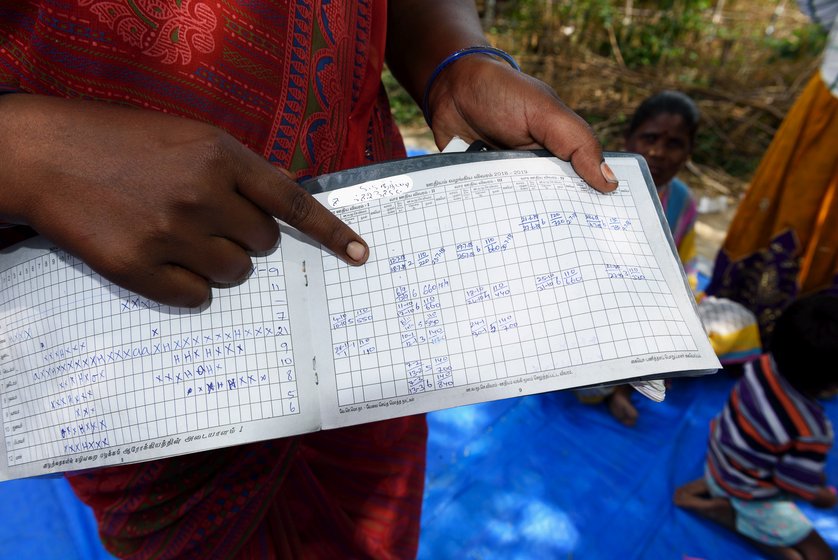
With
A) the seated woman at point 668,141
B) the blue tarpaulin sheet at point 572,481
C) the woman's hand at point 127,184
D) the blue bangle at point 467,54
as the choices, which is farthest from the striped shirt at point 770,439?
the woman's hand at point 127,184

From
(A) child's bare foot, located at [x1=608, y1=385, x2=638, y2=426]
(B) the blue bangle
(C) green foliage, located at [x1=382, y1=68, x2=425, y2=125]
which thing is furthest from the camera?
(C) green foliage, located at [x1=382, y1=68, x2=425, y2=125]

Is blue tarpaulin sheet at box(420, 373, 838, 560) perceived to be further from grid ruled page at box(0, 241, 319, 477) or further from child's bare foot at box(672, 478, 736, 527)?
grid ruled page at box(0, 241, 319, 477)

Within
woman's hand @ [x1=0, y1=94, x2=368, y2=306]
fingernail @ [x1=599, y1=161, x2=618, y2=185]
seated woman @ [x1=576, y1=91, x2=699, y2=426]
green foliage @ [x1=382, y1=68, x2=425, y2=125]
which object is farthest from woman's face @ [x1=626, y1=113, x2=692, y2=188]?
green foliage @ [x1=382, y1=68, x2=425, y2=125]

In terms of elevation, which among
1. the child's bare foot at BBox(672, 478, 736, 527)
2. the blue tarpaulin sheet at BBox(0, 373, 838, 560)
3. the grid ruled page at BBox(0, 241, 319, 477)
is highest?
the grid ruled page at BBox(0, 241, 319, 477)

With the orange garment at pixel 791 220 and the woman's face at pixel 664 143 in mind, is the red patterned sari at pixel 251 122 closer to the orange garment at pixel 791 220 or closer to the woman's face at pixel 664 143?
the woman's face at pixel 664 143

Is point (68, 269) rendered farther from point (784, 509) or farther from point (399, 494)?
point (784, 509)

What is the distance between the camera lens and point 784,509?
1320mm

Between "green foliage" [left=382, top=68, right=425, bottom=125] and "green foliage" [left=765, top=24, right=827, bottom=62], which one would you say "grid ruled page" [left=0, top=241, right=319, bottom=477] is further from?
"green foliage" [left=765, top=24, right=827, bottom=62]

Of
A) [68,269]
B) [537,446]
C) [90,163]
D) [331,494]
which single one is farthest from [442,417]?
[90,163]

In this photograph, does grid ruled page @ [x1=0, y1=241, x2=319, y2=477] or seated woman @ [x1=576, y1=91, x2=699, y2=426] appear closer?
grid ruled page @ [x1=0, y1=241, x2=319, y2=477]

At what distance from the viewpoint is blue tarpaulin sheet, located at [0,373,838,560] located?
1385 mm

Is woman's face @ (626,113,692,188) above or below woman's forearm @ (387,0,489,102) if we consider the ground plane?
below

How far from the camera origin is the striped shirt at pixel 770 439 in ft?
4.11

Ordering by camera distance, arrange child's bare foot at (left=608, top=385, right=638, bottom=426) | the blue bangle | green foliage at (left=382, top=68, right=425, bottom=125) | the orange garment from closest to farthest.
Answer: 1. the blue bangle
2. child's bare foot at (left=608, top=385, right=638, bottom=426)
3. the orange garment
4. green foliage at (left=382, top=68, right=425, bottom=125)
